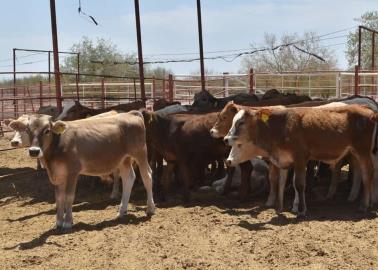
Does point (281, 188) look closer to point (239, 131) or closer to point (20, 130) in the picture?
point (239, 131)

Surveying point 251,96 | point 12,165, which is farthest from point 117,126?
point 12,165

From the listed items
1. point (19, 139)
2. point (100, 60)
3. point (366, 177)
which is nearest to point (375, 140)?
point (366, 177)

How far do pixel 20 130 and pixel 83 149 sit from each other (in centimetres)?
121

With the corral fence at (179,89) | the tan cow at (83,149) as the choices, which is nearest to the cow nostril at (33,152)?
the tan cow at (83,149)

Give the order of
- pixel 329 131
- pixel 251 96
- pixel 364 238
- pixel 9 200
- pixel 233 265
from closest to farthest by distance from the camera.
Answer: pixel 233 265
pixel 364 238
pixel 329 131
pixel 9 200
pixel 251 96

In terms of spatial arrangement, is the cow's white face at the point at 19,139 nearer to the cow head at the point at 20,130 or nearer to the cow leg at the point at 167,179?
the cow head at the point at 20,130

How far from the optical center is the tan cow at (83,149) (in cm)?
652

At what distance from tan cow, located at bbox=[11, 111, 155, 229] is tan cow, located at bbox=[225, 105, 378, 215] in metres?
1.29

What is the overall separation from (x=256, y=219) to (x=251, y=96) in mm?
5495

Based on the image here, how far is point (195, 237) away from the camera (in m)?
→ 6.09

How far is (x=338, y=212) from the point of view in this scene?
7.11 m

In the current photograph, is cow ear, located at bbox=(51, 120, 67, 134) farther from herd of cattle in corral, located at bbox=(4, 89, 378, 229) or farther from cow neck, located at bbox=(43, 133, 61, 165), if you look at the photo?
cow neck, located at bbox=(43, 133, 61, 165)

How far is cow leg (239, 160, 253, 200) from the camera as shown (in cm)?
822

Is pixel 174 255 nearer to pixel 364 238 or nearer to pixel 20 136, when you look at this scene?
pixel 364 238
